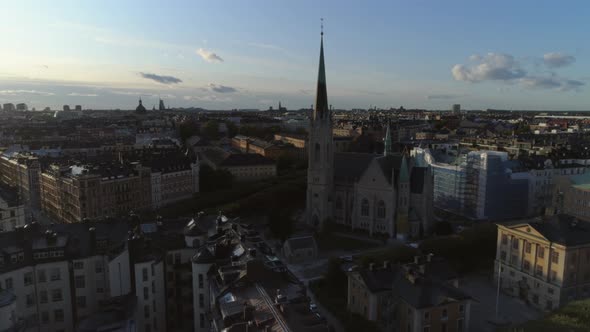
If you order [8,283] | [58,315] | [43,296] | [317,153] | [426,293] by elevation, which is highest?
[317,153]

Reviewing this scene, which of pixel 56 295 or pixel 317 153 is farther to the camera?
pixel 317 153

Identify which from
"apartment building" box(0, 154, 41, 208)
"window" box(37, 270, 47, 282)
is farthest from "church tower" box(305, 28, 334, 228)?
"apartment building" box(0, 154, 41, 208)

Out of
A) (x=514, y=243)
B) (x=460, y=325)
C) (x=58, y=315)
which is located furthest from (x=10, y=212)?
(x=514, y=243)

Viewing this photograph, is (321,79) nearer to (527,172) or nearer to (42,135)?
(527,172)

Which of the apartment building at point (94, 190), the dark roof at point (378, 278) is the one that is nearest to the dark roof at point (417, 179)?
the dark roof at point (378, 278)

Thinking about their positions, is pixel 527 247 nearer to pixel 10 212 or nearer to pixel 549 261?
pixel 549 261

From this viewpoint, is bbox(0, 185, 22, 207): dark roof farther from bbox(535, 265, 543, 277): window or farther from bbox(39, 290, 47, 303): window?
bbox(535, 265, 543, 277): window

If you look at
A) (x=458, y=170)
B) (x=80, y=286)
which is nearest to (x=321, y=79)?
(x=458, y=170)
